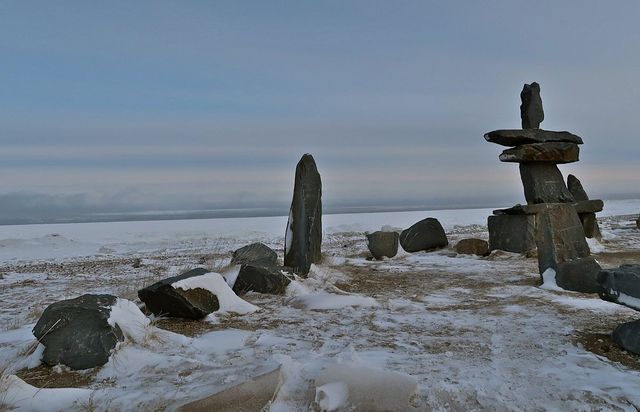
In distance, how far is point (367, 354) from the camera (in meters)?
4.30

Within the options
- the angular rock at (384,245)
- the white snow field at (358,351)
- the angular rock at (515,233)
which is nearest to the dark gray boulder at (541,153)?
the angular rock at (515,233)

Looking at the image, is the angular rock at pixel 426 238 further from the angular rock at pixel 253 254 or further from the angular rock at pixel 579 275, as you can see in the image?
the angular rock at pixel 579 275

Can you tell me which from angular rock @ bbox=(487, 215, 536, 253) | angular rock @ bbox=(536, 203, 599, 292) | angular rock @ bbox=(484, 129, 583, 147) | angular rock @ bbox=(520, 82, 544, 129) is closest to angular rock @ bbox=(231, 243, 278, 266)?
angular rock @ bbox=(536, 203, 599, 292)

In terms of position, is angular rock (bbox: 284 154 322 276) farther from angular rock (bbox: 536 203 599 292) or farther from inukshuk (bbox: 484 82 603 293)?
inukshuk (bbox: 484 82 603 293)

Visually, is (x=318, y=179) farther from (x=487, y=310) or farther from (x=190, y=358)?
(x=190, y=358)

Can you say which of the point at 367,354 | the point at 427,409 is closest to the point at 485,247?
the point at 367,354

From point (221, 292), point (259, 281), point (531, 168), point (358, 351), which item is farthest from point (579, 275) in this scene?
point (531, 168)

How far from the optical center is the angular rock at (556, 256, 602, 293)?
23.4ft

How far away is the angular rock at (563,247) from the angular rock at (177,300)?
5.00 metres

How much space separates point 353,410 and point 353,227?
2220 centimetres

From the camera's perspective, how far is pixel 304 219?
9328 millimetres

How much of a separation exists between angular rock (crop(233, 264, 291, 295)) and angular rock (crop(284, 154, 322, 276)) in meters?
1.56

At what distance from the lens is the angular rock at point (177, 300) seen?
5.57 m

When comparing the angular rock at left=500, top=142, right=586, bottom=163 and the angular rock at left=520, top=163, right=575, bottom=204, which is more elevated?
the angular rock at left=500, top=142, right=586, bottom=163
